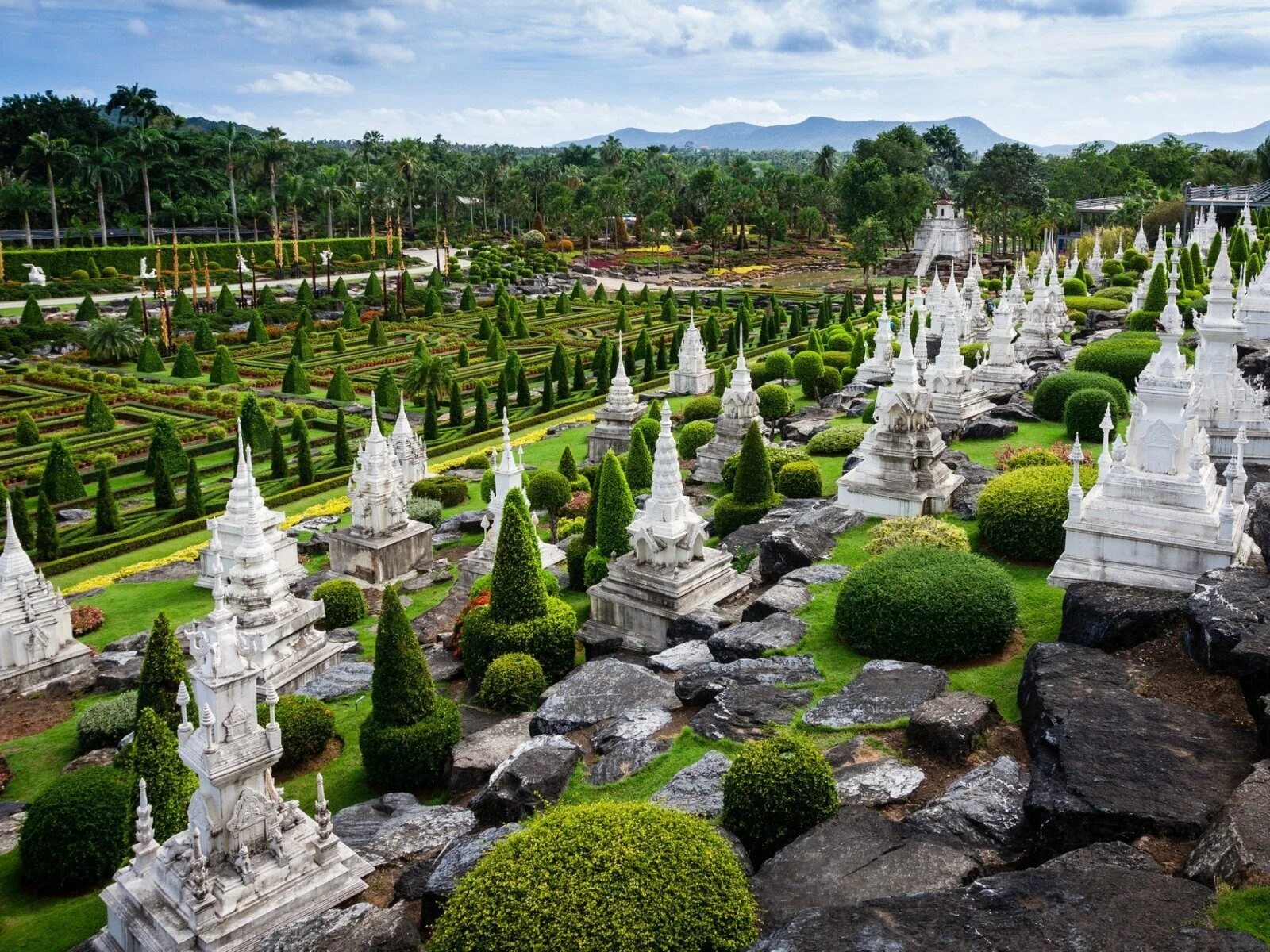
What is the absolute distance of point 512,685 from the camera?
17922mm

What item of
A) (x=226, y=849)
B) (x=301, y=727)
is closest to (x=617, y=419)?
(x=301, y=727)

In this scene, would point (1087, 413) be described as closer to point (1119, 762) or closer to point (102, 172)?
point (1119, 762)

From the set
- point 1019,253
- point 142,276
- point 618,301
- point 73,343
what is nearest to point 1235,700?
point 73,343

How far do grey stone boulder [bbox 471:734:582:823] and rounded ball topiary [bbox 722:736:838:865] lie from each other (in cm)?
259

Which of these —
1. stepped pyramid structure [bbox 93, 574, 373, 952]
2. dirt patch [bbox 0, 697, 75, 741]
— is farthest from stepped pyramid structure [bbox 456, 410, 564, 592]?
stepped pyramid structure [bbox 93, 574, 373, 952]

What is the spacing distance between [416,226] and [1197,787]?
108 metres

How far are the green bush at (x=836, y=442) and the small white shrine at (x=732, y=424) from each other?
1.86m

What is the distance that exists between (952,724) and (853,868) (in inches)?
121

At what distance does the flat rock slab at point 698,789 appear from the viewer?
12172 millimetres

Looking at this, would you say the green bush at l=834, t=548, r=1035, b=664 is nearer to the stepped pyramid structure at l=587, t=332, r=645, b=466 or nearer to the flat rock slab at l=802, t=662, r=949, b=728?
the flat rock slab at l=802, t=662, r=949, b=728

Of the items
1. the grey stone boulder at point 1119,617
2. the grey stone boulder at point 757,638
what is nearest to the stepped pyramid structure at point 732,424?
the grey stone boulder at point 757,638

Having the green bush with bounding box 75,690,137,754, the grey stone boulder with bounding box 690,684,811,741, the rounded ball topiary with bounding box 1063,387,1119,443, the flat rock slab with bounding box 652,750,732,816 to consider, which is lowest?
the green bush with bounding box 75,690,137,754

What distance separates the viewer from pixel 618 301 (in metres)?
76.3

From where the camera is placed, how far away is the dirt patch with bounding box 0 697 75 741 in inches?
774
